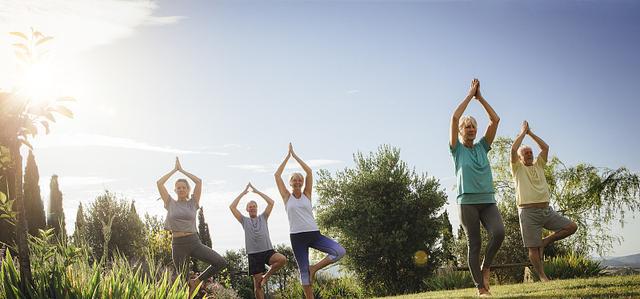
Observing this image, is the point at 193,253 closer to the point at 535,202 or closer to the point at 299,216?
the point at 299,216

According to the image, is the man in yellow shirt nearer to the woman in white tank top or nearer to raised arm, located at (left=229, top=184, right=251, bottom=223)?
the woman in white tank top

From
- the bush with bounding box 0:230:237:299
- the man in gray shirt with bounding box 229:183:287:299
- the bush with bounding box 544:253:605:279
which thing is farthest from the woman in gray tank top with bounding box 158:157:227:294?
the bush with bounding box 544:253:605:279

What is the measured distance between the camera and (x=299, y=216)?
790 cm

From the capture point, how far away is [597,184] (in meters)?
24.1

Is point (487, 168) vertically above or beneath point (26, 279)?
above

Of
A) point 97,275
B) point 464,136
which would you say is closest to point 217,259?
point 97,275

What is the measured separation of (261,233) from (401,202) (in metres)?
11.6

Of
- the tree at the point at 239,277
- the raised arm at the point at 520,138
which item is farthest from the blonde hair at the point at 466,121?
the tree at the point at 239,277

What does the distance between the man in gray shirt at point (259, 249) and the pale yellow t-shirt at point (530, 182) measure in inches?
165

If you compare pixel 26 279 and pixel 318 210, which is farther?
pixel 318 210

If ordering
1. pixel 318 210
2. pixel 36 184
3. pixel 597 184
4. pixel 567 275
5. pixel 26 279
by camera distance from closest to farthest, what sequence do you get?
pixel 26 279
pixel 567 275
pixel 318 210
pixel 597 184
pixel 36 184

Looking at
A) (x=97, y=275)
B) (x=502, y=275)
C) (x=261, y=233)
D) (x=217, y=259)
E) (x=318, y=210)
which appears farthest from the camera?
(x=318, y=210)

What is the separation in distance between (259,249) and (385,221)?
37.2ft

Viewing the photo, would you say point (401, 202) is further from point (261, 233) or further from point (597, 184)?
point (261, 233)
